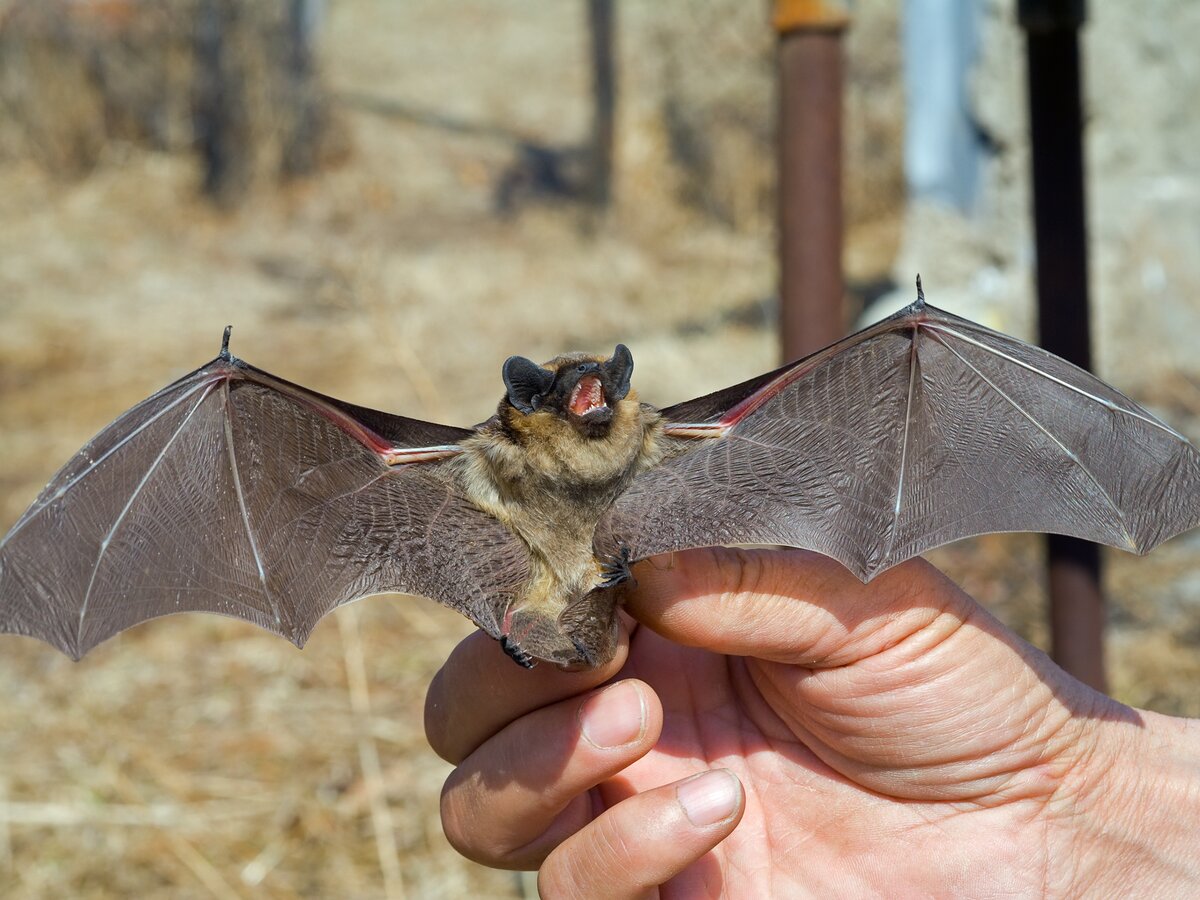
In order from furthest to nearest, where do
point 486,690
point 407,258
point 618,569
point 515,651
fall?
1. point 407,258
2. point 486,690
3. point 618,569
4. point 515,651

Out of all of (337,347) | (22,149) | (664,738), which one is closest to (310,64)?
(22,149)

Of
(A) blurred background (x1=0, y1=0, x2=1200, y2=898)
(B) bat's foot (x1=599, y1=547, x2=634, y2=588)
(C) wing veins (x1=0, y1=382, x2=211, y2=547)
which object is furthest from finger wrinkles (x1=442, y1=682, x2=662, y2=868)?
(A) blurred background (x1=0, y1=0, x2=1200, y2=898)

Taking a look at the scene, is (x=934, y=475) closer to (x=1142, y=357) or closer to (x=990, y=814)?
(x=990, y=814)

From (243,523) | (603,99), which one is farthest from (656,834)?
(603,99)

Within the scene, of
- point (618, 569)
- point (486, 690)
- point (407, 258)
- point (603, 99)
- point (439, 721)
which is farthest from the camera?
A: point (603, 99)

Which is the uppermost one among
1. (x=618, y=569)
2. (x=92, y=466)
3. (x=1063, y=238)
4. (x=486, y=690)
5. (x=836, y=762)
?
(x=1063, y=238)

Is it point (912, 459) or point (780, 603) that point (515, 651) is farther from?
point (912, 459)

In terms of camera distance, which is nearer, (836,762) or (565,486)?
(565,486)
